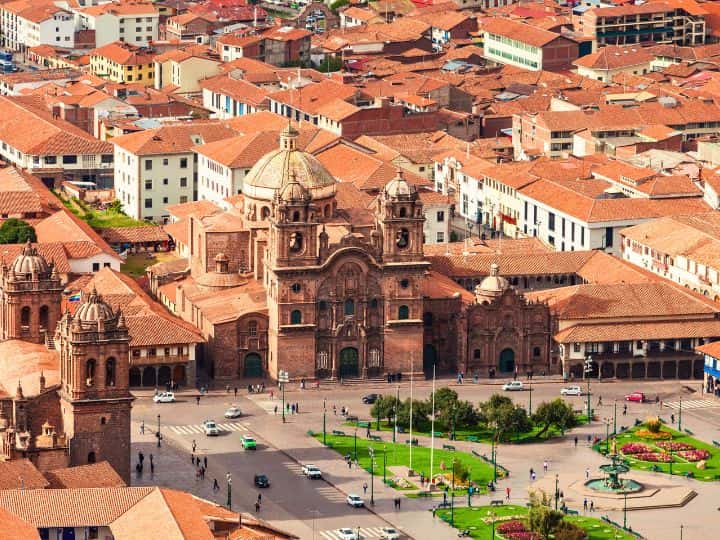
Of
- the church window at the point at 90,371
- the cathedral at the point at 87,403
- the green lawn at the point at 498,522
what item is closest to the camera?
the green lawn at the point at 498,522

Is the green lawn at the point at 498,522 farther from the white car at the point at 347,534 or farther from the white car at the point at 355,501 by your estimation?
the white car at the point at 347,534

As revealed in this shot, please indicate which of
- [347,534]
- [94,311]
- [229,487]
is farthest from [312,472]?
[94,311]

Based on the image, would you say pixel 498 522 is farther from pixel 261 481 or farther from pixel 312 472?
pixel 261 481

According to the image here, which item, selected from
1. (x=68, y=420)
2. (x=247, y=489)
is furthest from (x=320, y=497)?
(x=68, y=420)

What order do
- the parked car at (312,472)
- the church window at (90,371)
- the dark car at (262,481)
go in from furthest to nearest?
the parked car at (312,472) < the dark car at (262,481) < the church window at (90,371)

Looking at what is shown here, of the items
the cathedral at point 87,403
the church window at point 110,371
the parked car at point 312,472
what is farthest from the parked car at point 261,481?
the church window at point 110,371

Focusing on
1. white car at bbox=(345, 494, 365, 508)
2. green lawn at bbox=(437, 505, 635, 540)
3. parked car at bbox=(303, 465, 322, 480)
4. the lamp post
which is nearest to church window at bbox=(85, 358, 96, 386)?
the lamp post

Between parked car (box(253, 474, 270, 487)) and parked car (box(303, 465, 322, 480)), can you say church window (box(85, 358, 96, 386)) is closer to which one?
parked car (box(253, 474, 270, 487))
